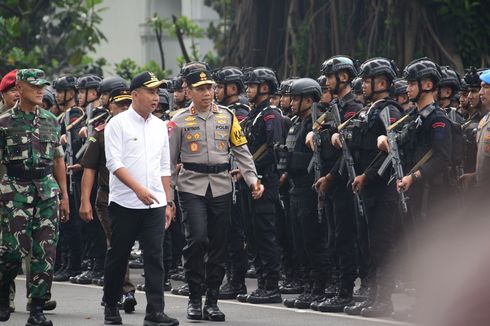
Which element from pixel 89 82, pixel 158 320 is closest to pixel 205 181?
pixel 158 320

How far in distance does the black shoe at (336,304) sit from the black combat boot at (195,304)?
4.08 feet

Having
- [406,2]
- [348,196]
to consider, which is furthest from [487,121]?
[406,2]

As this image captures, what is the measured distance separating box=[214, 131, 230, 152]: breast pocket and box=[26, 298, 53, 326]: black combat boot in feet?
6.56

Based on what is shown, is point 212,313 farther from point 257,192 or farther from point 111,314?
point 257,192

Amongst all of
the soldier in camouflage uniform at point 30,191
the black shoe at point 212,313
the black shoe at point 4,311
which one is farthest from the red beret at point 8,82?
the black shoe at point 212,313

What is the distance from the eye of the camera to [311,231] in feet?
42.4

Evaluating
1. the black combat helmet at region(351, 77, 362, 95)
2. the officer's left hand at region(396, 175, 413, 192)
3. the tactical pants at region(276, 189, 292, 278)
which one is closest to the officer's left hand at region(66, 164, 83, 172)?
the tactical pants at region(276, 189, 292, 278)

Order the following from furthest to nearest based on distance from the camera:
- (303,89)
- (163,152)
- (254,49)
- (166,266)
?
(254,49), (166,266), (303,89), (163,152)

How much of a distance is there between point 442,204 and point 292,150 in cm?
200

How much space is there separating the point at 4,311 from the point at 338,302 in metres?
2.92

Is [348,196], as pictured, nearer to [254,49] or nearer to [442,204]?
[442,204]

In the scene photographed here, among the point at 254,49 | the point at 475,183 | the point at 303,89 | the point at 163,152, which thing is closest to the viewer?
the point at 163,152

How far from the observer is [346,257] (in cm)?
1228

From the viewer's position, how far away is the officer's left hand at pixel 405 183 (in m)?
11.4
